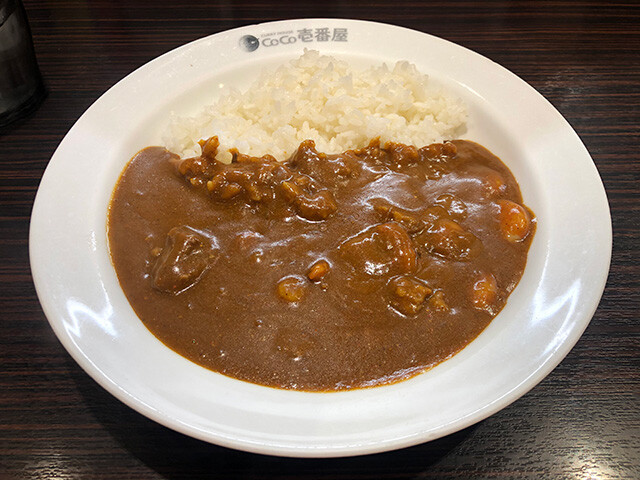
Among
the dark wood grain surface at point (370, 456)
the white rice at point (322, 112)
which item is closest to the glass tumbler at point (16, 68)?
the dark wood grain surface at point (370, 456)

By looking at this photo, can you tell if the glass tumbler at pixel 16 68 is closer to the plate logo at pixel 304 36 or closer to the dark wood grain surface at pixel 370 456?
the dark wood grain surface at pixel 370 456

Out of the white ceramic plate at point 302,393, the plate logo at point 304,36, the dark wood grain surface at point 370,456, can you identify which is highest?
the plate logo at point 304,36

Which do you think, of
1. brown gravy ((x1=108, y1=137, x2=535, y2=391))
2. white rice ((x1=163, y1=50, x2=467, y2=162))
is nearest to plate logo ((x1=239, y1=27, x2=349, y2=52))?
white rice ((x1=163, y1=50, x2=467, y2=162))

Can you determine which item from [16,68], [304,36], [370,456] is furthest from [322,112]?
[370,456]

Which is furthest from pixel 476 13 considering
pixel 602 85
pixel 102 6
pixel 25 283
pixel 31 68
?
pixel 25 283

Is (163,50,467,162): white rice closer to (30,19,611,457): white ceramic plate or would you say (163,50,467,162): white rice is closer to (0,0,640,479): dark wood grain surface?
(30,19,611,457): white ceramic plate

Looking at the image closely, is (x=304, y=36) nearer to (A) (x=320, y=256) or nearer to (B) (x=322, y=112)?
(B) (x=322, y=112)

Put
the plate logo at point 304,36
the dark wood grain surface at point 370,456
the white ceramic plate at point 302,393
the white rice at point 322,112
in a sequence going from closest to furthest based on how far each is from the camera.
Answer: the white ceramic plate at point 302,393
the dark wood grain surface at point 370,456
the white rice at point 322,112
the plate logo at point 304,36
